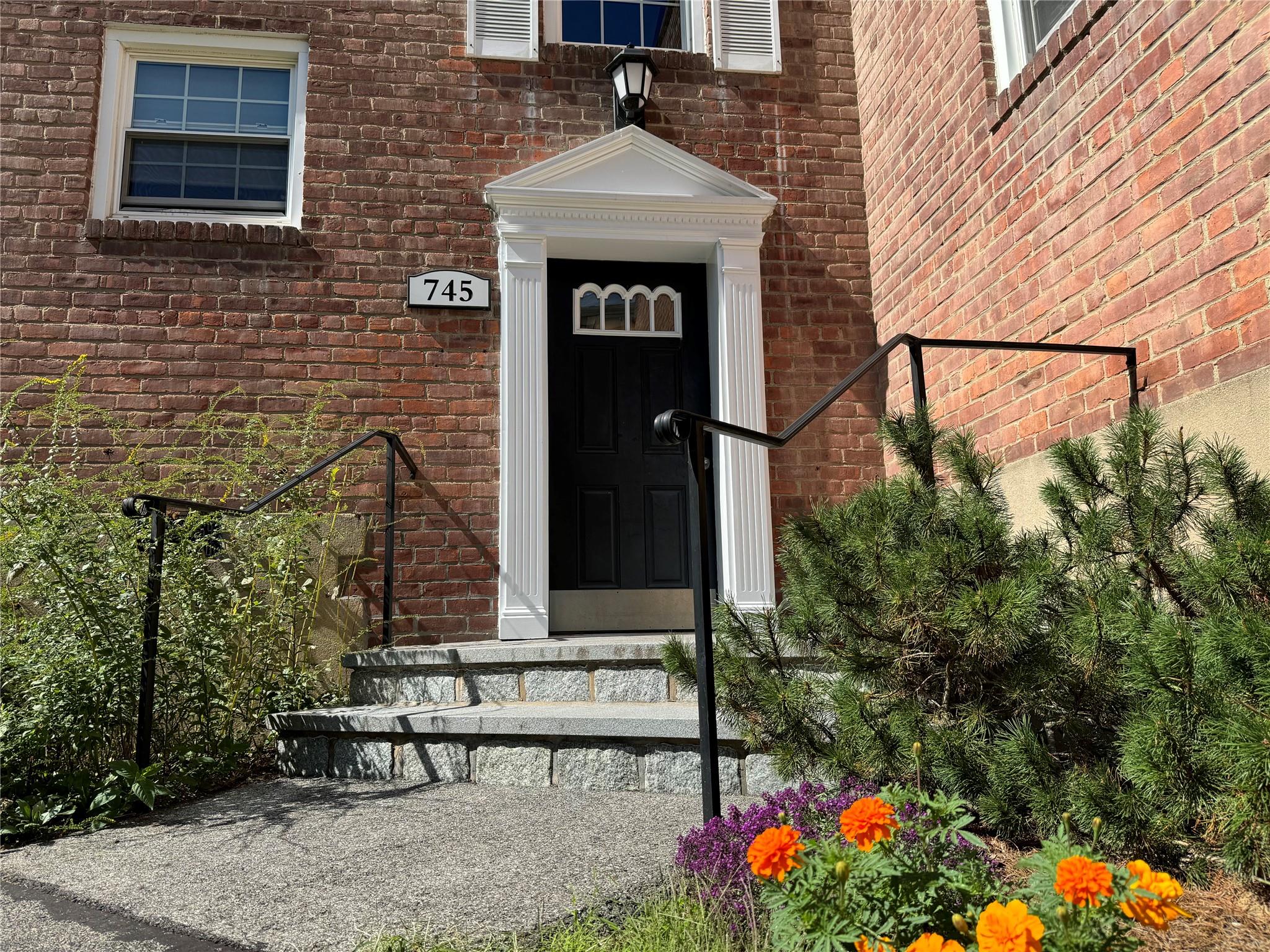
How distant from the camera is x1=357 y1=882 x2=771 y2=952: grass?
66.1 inches

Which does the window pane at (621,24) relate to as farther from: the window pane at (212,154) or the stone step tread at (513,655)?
the stone step tread at (513,655)

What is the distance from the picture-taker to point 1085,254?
10.7 feet

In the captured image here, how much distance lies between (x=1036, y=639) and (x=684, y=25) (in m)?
4.43

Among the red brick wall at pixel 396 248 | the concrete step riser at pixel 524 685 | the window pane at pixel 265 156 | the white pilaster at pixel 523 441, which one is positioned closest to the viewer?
the concrete step riser at pixel 524 685

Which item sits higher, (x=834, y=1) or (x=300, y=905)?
(x=834, y=1)

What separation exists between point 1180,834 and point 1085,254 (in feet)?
7.37

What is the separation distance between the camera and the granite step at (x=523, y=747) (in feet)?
9.11

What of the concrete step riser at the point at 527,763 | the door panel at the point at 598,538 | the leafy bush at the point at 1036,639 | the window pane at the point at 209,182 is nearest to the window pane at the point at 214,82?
the window pane at the point at 209,182

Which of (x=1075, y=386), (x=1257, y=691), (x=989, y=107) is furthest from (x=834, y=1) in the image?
(x=1257, y=691)

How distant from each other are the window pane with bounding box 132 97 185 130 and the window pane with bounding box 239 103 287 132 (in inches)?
12.7

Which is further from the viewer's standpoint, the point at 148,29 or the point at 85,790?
the point at 148,29

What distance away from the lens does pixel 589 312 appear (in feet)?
15.9

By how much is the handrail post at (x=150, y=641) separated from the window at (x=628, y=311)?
2.43 metres

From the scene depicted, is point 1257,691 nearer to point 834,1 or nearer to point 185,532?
point 185,532
